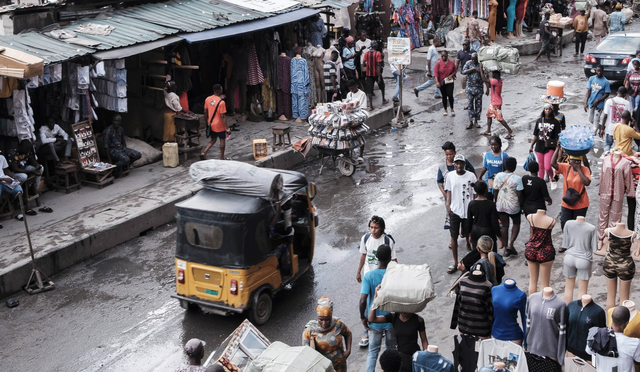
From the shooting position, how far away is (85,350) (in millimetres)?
9406

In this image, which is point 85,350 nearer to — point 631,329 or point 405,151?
point 631,329

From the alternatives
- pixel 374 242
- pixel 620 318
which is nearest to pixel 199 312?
pixel 374 242

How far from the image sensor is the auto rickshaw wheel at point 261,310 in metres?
9.60

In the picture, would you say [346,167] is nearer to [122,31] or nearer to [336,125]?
[336,125]

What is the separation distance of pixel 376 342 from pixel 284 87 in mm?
12002

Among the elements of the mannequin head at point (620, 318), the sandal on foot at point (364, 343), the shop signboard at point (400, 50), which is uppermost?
the shop signboard at point (400, 50)

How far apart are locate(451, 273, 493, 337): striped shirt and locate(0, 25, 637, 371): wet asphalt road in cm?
120

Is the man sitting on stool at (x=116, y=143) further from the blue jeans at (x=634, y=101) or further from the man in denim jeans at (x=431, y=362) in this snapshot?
the blue jeans at (x=634, y=101)

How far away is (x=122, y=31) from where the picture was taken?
15.4 meters

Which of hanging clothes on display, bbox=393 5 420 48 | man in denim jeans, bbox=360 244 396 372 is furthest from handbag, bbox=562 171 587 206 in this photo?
hanging clothes on display, bbox=393 5 420 48

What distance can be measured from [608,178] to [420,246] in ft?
9.66

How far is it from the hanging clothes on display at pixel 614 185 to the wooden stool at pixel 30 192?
932 centimetres

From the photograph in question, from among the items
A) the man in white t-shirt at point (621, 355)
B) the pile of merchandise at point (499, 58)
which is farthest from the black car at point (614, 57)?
the man in white t-shirt at point (621, 355)

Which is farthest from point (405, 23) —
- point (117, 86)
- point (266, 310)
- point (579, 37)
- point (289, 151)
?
point (266, 310)
